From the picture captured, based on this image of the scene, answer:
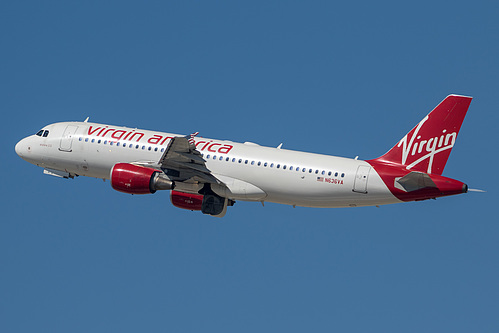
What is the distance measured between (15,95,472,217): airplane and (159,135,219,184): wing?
0.07m

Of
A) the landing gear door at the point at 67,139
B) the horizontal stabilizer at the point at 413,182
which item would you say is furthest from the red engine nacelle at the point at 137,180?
the horizontal stabilizer at the point at 413,182

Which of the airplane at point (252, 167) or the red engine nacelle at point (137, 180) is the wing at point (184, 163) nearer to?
the airplane at point (252, 167)

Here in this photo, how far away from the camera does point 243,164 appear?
66.2 meters

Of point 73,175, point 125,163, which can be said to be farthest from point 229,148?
point 73,175

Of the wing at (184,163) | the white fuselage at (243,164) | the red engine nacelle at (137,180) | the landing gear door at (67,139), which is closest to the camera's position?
the white fuselage at (243,164)

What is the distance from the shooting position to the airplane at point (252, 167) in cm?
6328

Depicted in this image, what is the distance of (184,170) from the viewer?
66562mm

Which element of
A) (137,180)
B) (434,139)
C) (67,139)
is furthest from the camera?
(67,139)

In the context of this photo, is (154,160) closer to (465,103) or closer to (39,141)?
(39,141)

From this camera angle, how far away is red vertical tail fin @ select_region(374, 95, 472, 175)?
6322cm

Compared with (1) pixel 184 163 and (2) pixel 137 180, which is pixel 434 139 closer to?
(1) pixel 184 163

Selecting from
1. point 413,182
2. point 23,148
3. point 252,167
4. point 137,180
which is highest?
point 23,148

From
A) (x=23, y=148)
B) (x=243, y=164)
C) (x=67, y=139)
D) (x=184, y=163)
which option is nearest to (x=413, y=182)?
(x=243, y=164)

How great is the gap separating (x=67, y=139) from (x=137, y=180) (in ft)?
26.2
